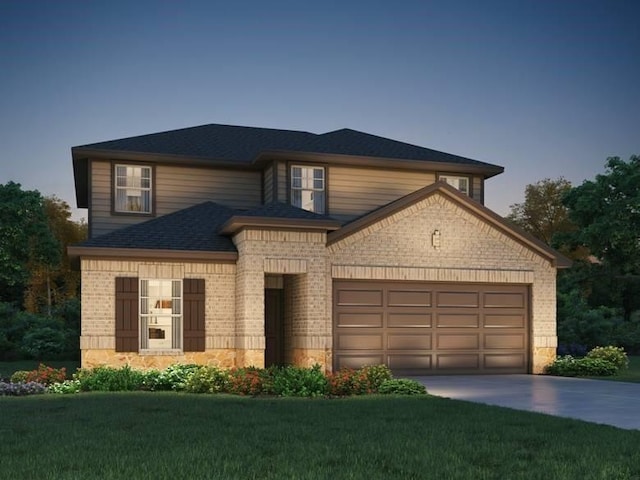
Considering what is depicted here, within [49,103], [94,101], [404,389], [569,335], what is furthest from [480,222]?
[49,103]

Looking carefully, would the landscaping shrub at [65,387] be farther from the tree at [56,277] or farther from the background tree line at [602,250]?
the tree at [56,277]

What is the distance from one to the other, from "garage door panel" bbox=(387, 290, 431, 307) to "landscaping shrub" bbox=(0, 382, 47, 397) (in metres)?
9.29

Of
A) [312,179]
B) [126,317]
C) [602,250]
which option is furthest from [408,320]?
[602,250]

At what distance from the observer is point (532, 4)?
2408 centimetres

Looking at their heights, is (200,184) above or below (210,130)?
below

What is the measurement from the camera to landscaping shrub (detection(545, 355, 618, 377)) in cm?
2152

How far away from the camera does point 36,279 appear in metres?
46.8

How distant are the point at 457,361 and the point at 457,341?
0.56 m

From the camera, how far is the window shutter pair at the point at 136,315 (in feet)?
62.2

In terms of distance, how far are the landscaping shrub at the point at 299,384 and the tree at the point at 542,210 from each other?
138 feet

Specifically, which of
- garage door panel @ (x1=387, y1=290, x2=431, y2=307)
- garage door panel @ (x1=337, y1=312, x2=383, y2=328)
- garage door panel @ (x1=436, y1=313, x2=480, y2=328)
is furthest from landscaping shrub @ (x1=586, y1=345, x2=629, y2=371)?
garage door panel @ (x1=337, y1=312, x2=383, y2=328)

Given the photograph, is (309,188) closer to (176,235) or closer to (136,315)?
(176,235)

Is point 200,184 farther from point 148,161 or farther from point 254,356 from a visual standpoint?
point 254,356

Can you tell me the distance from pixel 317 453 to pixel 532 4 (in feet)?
63.4
